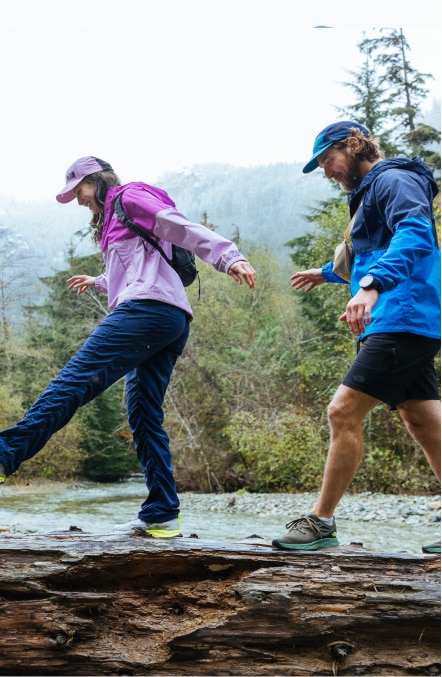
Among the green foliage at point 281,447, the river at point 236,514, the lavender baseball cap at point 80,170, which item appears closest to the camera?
the lavender baseball cap at point 80,170

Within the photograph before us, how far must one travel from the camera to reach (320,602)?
2.11 m

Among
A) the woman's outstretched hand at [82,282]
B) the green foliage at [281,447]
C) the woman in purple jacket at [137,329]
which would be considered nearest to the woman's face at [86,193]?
the woman in purple jacket at [137,329]

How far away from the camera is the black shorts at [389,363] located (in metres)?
2.26

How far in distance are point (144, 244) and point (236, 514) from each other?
34.0ft

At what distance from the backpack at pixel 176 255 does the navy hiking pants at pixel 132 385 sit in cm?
17

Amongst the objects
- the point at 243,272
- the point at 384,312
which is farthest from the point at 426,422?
the point at 243,272

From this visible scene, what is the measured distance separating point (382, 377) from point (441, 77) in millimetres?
1000

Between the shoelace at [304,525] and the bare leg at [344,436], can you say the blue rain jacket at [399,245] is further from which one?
the shoelace at [304,525]

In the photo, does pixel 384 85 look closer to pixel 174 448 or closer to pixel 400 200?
pixel 174 448

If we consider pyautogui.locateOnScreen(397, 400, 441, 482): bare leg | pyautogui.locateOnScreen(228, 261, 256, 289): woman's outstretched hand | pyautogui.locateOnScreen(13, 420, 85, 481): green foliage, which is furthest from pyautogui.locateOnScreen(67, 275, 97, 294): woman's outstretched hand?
pyautogui.locateOnScreen(13, 420, 85, 481): green foliage

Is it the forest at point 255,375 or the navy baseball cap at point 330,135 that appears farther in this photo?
the forest at point 255,375

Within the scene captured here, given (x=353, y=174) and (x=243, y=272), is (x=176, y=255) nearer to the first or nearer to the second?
(x=243, y=272)

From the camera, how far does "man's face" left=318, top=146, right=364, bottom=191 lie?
8.20 feet

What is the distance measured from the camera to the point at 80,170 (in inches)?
111
